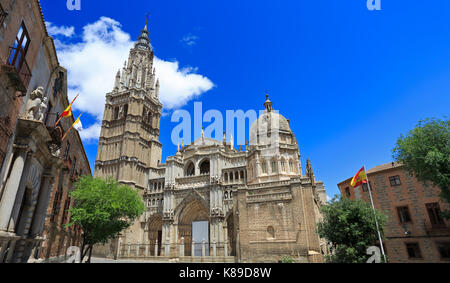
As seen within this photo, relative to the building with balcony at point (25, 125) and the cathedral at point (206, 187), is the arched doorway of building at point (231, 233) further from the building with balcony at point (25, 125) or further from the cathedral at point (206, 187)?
the building with balcony at point (25, 125)

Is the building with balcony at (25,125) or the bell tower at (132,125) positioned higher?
the bell tower at (132,125)

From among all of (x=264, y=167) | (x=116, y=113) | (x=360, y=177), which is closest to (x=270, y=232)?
(x=360, y=177)

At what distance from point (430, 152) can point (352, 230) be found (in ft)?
21.9

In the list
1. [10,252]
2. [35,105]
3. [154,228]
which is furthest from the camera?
[154,228]

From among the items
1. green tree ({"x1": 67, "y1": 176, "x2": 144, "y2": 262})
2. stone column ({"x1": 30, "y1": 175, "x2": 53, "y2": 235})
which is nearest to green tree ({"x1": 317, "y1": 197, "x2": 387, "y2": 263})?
green tree ({"x1": 67, "y1": 176, "x2": 144, "y2": 262})

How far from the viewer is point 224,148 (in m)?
41.0

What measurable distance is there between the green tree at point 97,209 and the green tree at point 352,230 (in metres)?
15.1

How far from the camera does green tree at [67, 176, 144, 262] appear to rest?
16.8 metres

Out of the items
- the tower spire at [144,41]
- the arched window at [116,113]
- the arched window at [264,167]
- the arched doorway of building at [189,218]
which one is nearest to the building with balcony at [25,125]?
the arched doorway of building at [189,218]

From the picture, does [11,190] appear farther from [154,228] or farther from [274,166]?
[154,228]

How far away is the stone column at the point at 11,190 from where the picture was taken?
8.85 m

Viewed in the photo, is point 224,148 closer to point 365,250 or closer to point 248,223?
point 248,223

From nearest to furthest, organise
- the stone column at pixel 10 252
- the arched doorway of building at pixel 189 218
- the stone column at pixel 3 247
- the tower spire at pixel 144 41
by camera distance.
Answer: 1. the stone column at pixel 3 247
2. the stone column at pixel 10 252
3. the arched doorway of building at pixel 189 218
4. the tower spire at pixel 144 41

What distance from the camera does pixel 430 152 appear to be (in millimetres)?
14727
